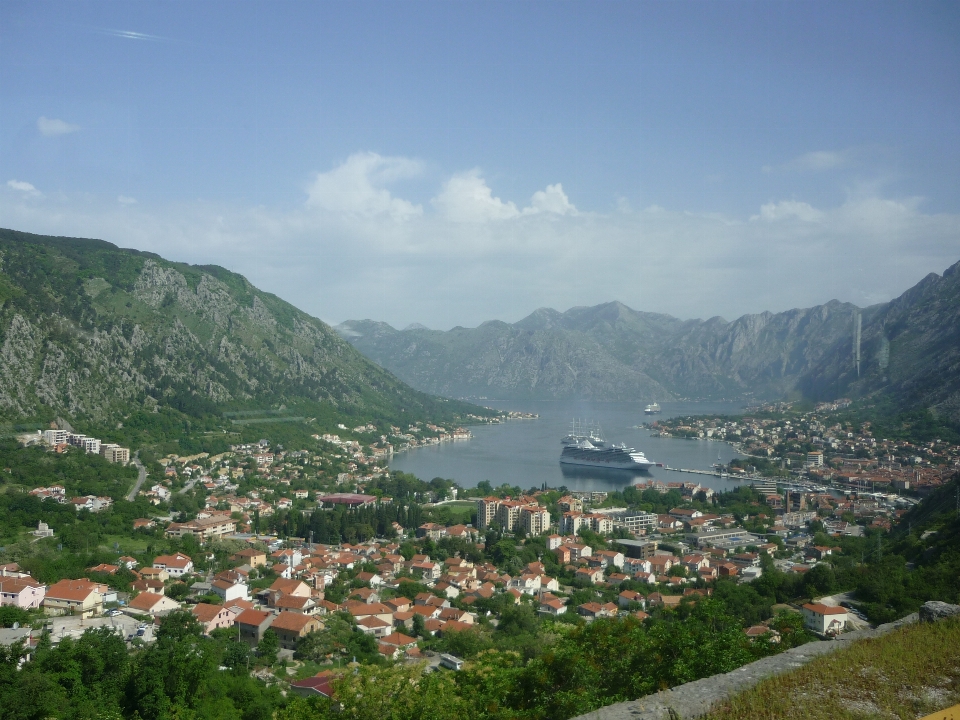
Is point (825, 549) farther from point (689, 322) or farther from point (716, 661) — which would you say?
point (689, 322)

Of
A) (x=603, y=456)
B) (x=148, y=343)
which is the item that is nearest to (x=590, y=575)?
(x=603, y=456)

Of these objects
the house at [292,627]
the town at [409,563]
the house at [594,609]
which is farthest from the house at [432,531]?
the house at [292,627]

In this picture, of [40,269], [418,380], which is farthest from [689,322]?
[40,269]

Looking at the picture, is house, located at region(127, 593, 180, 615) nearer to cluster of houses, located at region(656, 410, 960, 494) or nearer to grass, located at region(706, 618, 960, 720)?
grass, located at region(706, 618, 960, 720)

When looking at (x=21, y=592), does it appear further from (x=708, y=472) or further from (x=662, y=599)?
(x=708, y=472)

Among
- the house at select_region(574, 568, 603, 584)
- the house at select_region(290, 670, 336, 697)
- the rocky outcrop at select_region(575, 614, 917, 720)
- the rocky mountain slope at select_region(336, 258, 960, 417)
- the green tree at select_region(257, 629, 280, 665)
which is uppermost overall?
the rocky mountain slope at select_region(336, 258, 960, 417)

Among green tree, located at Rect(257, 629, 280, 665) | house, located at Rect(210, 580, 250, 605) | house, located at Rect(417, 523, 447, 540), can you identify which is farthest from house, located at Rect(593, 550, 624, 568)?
green tree, located at Rect(257, 629, 280, 665)
